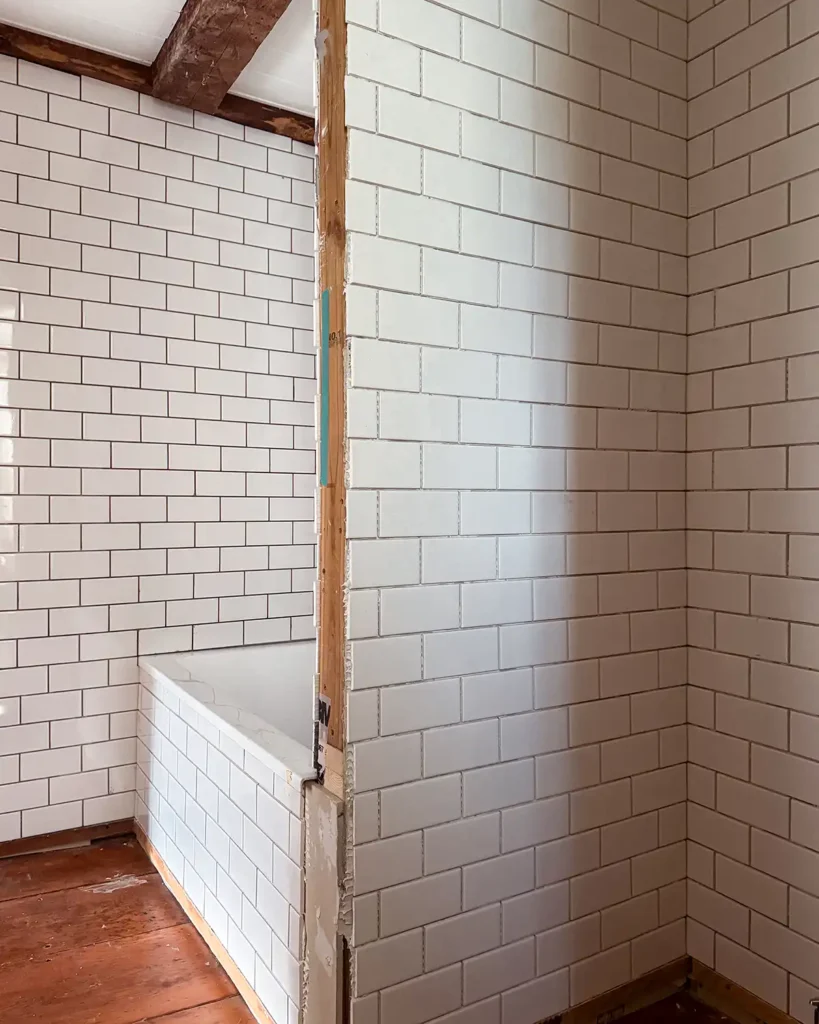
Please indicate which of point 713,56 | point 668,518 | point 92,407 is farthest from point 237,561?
point 713,56

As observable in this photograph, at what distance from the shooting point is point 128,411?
272cm

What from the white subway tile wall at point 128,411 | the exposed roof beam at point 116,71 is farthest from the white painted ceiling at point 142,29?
the white subway tile wall at point 128,411

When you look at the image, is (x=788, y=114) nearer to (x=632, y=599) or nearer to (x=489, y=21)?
(x=489, y=21)

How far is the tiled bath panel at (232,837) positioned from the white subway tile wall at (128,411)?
290mm

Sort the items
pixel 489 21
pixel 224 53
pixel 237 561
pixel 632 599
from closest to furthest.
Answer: pixel 489 21
pixel 632 599
pixel 224 53
pixel 237 561

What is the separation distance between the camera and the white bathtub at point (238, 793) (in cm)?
164

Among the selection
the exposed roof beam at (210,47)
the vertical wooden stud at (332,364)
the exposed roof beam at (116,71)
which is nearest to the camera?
the vertical wooden stud at (332,364)

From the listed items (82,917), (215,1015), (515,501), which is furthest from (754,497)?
(82,917)

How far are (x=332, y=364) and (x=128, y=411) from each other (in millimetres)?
1485

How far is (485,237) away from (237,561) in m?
1.70

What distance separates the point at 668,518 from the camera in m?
1.88

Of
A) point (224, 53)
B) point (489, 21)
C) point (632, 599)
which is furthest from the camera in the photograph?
point (224, 53)

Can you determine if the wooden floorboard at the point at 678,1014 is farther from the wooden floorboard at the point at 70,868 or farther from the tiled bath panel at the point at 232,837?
the wooden floorboard at the point at 70,868

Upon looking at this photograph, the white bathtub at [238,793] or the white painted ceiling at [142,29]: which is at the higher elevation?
the white painted ceiling at [142,29]
